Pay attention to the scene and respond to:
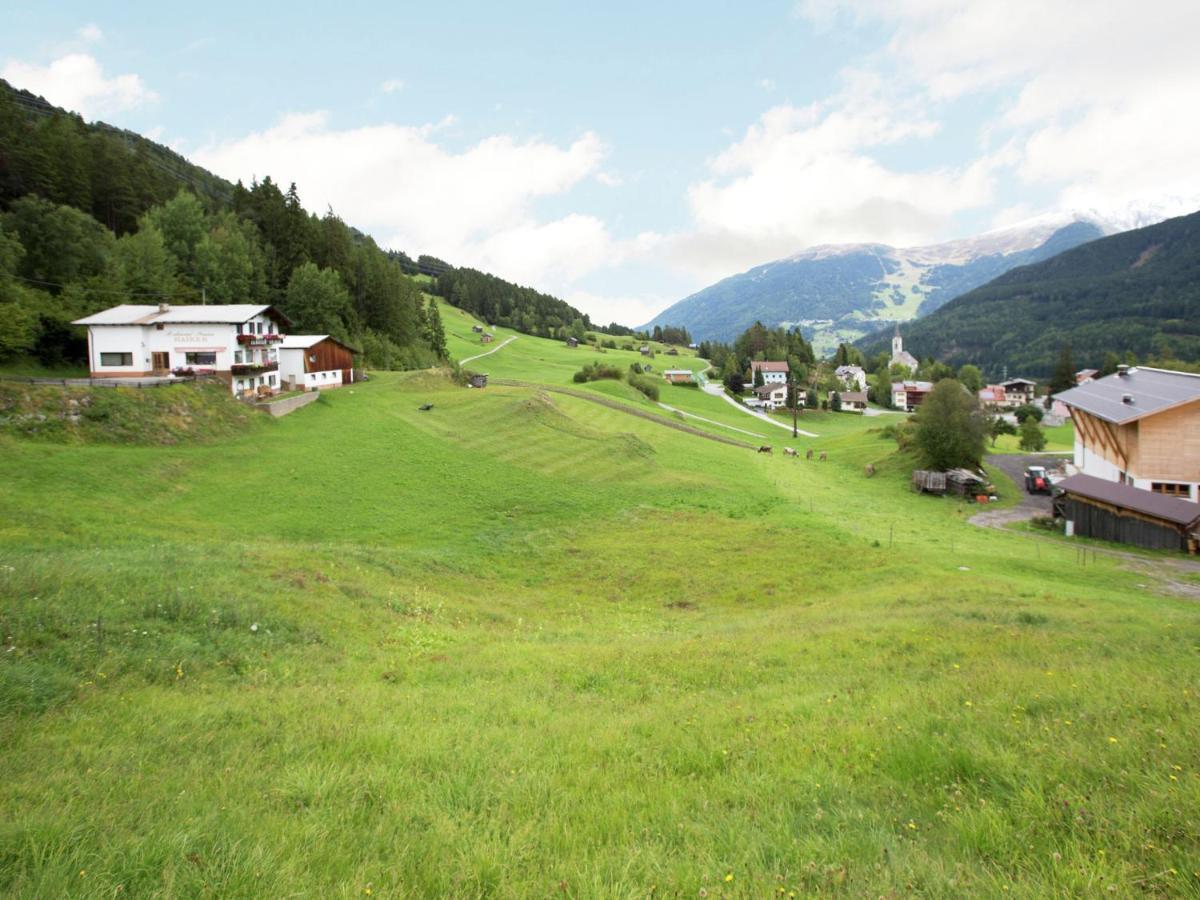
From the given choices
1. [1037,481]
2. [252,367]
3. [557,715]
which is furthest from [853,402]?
[557,715]

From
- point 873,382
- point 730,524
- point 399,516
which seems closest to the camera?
point 399,516

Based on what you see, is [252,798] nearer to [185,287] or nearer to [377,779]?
[377,779]

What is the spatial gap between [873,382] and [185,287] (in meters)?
148

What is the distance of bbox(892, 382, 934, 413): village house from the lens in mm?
140500

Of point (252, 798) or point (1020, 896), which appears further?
point (252, 798)

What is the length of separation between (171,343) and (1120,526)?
61364mm

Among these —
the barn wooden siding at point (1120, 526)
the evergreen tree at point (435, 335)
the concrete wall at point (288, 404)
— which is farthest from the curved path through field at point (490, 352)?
the barn wooden siding at point (1120, 526)

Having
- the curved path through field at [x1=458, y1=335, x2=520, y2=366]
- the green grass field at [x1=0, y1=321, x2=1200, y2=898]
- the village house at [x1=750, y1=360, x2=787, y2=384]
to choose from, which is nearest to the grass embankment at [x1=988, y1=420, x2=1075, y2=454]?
the village house at [x1=750, y1=360, x2=787, y2=384]

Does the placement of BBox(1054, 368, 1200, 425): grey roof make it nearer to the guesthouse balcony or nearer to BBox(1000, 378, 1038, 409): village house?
the guesthouse balcony

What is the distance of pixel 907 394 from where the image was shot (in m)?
142

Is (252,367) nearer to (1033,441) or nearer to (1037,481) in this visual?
(1037,481)

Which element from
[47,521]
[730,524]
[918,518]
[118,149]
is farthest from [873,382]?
[47,521]

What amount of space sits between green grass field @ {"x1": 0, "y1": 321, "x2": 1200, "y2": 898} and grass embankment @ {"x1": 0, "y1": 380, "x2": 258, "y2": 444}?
4640 millimetres

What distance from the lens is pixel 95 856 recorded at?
15.2 ft
